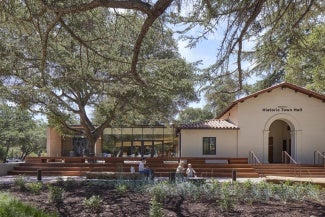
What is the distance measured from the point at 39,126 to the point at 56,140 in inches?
1133

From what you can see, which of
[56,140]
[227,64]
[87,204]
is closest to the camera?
[227,64]

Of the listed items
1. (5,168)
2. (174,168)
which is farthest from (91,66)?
(5,168)

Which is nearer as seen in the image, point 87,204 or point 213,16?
point 213,16

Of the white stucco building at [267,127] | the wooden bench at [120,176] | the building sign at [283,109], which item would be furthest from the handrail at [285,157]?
the wooden bench at [120,176]

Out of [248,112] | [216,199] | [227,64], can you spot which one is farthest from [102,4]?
[248,112]

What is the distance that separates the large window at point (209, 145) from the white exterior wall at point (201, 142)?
0.71ft

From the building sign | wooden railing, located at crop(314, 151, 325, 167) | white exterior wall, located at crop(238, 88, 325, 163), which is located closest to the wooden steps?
wooden railing, located at crop(314, 151, 325, 167)

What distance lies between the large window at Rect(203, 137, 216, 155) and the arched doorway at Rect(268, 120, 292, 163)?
5.52m

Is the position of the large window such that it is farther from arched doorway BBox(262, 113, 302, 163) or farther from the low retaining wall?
the low retaining wall

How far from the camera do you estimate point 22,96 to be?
81.1 feet

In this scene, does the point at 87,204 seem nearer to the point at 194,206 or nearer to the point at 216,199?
the point at 194,206

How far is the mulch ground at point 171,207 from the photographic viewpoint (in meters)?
10.4

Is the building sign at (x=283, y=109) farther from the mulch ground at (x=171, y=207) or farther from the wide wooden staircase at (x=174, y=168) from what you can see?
the mulch ground at (x=171, y=207)

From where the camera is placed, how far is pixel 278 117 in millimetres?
30094
